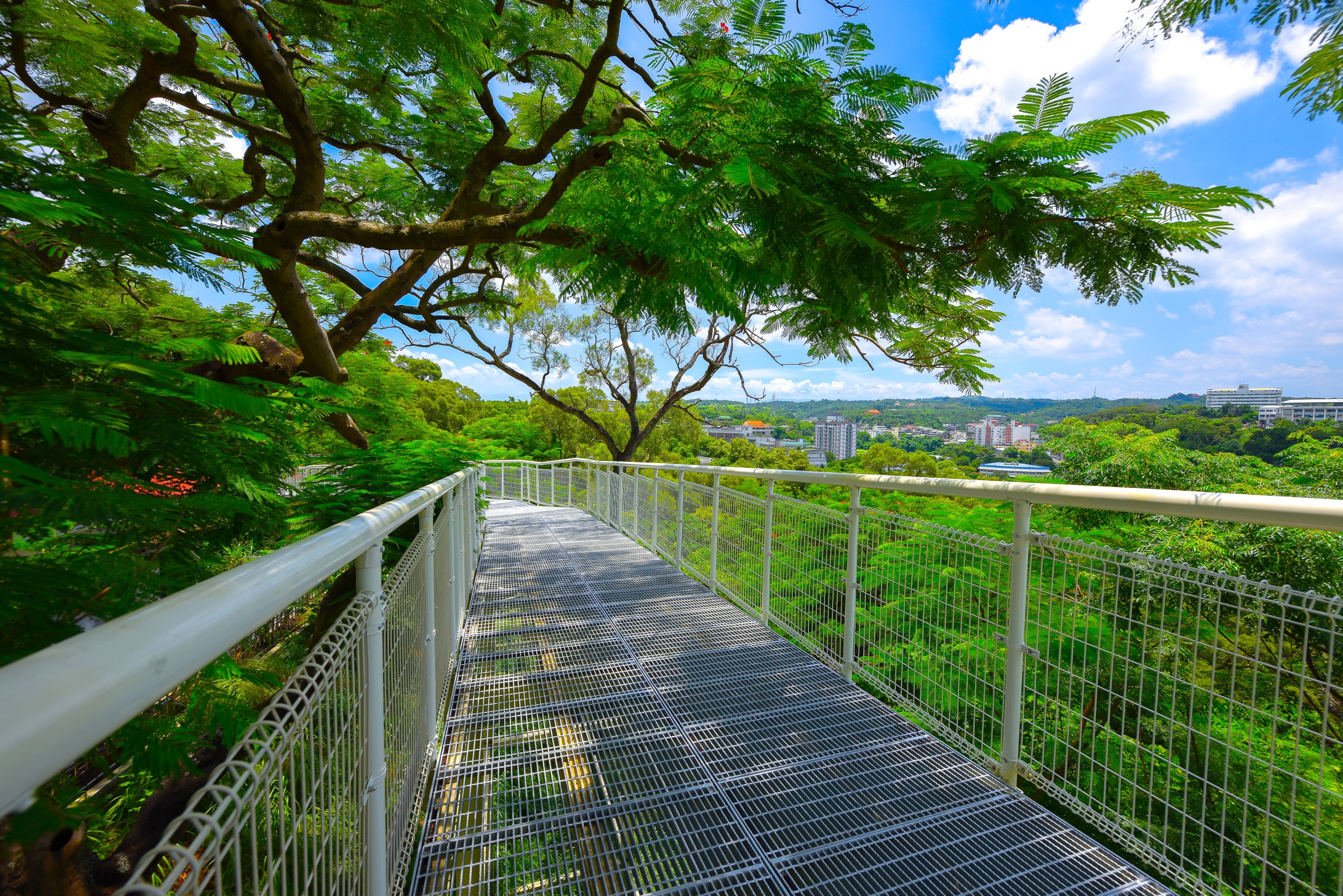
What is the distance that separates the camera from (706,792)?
222 cm

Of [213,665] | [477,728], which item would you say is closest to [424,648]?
[477,728]

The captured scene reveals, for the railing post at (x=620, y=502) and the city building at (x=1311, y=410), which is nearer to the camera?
the railing post at (x=620, y=502)

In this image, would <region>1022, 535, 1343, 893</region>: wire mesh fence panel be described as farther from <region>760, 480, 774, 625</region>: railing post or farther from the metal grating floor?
<region>760, 480, 774, 625</region>: railing post

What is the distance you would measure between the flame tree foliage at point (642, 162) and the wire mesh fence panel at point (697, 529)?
1.83 metres

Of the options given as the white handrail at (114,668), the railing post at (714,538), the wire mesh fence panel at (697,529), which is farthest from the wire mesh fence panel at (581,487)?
the white handrail at (114,668)

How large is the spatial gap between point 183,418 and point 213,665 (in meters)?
0.64

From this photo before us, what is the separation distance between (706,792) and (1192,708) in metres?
1.67

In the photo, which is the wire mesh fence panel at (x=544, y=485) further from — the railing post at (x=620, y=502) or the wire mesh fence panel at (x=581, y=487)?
the railing post at (x=620, y=502)

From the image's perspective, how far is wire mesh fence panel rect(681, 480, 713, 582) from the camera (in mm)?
5148

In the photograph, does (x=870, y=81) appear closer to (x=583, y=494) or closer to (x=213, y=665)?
(x=213, y=665)

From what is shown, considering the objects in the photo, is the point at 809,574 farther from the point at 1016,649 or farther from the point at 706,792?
the point at 706,792

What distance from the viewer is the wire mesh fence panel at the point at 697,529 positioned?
5148 mm

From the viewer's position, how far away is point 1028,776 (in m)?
2.21

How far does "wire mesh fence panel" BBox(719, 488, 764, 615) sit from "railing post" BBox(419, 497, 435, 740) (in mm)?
2486
